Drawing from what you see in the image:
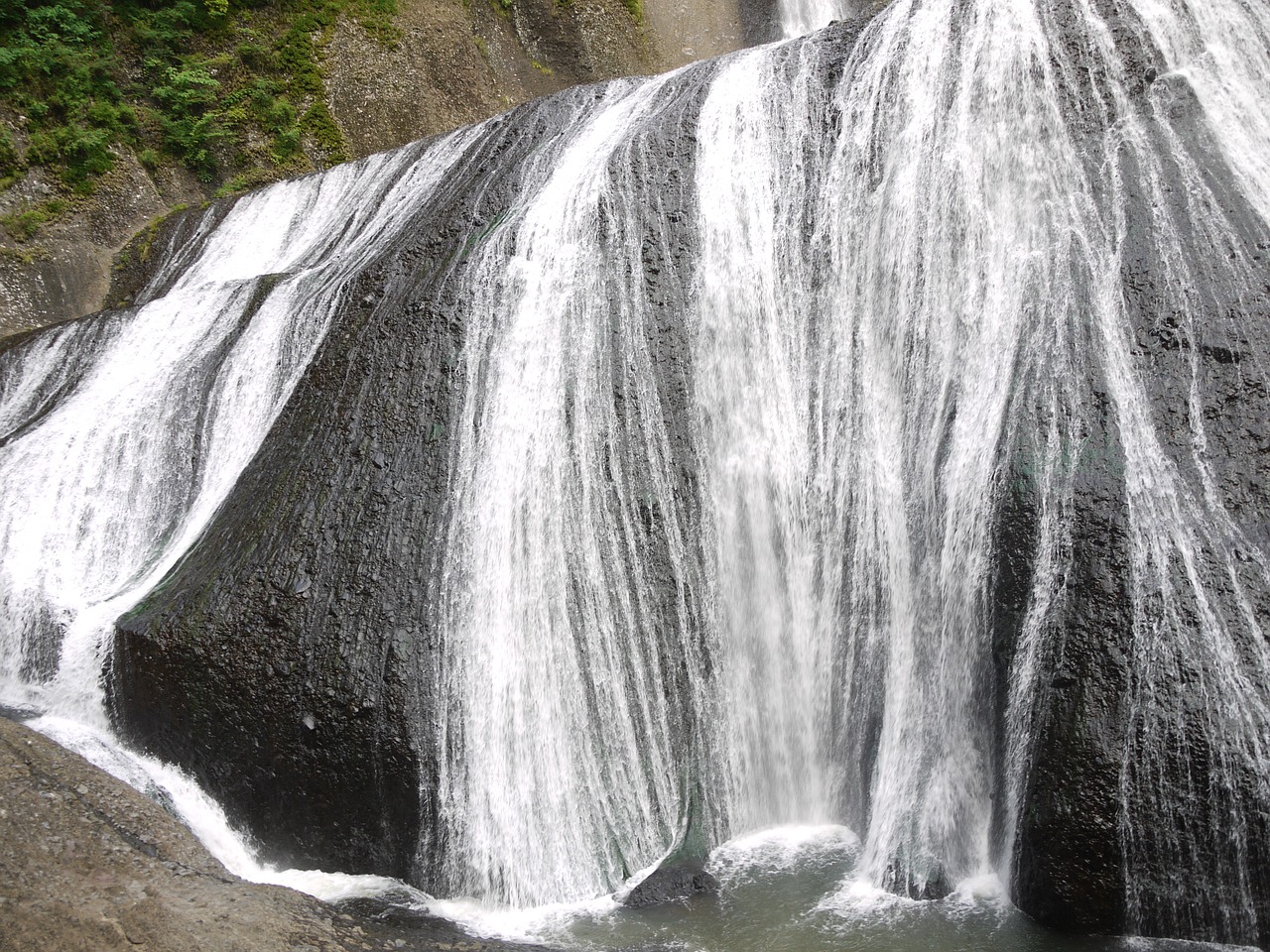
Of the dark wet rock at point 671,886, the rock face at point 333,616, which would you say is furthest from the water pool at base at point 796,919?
the rock face at point 333,616

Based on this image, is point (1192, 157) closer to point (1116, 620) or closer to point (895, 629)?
point (1116, 620)

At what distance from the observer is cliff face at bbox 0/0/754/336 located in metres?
11.4

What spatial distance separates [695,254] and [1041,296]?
2523 millimetres

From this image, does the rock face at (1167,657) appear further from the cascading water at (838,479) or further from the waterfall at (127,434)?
the waterfall at (127,434)

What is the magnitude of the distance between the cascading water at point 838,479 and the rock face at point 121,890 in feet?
3.13

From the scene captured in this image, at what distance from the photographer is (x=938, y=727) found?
5332mm

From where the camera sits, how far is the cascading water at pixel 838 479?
473cm

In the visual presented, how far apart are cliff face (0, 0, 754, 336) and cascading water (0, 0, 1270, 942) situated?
4265 millimetres

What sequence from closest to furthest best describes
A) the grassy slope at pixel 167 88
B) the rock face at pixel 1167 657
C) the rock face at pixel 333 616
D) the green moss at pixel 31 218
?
the rock face at pixel 1167 657 < the rock face at pixel 333 616 < the green moss at pixel 31 218 < the grassy slope at pixel 167 88

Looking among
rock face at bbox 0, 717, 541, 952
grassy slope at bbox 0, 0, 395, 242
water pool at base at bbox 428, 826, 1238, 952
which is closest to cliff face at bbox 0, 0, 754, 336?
grassy slope at bbox 0, 0, 395, 242

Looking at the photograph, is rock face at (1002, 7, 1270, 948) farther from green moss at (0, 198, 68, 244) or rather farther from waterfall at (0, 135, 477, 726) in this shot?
green moss at (0, 198, 68, 244)

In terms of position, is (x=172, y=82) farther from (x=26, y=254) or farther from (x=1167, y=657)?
(x=1167, y=657)

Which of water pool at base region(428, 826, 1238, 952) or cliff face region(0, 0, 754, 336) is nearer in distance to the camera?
water pool at base region(428, 826, 1238, 952)

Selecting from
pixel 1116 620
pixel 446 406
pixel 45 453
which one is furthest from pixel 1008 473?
pixel 45 453
